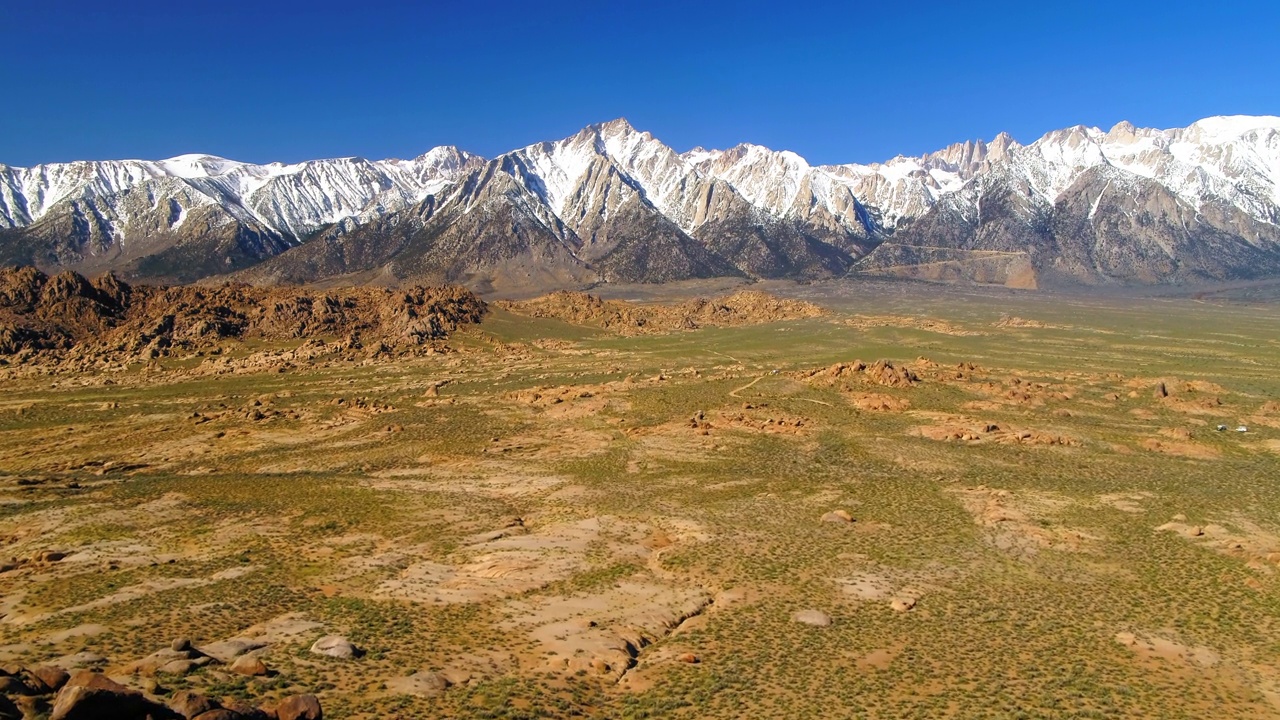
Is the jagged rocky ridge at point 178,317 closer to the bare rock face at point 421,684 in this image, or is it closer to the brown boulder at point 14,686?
the bare rock face at point 421,684

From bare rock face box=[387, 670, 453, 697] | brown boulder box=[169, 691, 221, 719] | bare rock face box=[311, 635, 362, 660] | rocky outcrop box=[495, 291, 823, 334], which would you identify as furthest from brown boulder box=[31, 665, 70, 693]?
rocky outcrop box=[495, 291, 823, 334]

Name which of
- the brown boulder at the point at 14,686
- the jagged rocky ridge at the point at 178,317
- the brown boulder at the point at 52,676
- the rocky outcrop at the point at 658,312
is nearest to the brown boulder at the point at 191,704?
the brown boulder at the point at 52,676

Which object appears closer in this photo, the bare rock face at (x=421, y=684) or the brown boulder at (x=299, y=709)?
the brown boulder at (x=299, y=709)

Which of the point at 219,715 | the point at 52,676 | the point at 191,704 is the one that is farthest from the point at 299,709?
the point at 52,676

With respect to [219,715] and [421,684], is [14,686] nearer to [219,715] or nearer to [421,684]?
[219,715]

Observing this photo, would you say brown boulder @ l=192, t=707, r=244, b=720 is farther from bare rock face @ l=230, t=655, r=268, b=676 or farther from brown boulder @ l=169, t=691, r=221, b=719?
bare rock face @ l=230, t=655, r=268, b=676

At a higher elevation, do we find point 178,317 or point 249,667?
point 178,317
